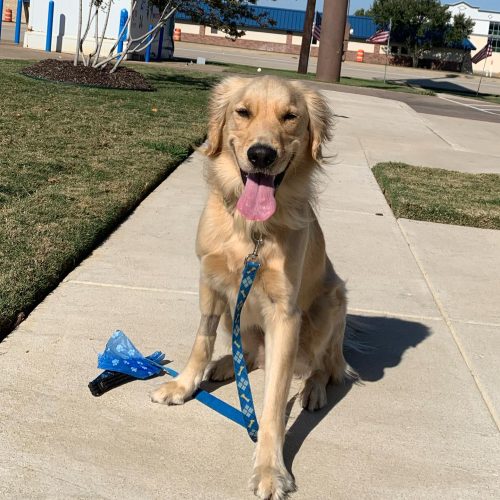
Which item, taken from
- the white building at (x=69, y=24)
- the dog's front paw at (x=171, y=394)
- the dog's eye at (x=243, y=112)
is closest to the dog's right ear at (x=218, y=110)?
the dog's eye at (x=243, y=112)

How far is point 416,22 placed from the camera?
215ft

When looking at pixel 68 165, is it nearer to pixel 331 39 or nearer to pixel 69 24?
pixel 69 24

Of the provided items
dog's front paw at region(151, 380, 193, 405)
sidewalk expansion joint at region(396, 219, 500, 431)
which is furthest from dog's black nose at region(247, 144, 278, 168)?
sidewalk expansion joint at region(396, 219, 500, 431)

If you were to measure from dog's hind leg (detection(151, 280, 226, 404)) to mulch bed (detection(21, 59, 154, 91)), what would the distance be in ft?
39.8

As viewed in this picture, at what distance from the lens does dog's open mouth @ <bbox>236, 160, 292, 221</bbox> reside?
131 inches

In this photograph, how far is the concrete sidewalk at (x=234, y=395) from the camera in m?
3.01

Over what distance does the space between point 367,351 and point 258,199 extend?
1.54m

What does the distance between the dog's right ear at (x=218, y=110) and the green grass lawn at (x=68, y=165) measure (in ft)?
5.03

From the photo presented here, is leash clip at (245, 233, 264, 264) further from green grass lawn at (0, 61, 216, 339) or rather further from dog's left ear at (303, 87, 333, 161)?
green grass lawn at (0, 61, 216, 339)

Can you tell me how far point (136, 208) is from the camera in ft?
22.9

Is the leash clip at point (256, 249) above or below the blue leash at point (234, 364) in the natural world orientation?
above

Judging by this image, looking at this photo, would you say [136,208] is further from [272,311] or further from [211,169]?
[272,311]

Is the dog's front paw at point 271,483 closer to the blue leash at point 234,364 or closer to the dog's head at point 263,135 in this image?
the blue leash at point 234,364

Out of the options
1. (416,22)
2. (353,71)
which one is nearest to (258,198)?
(353,71)
